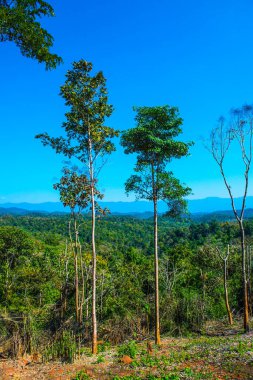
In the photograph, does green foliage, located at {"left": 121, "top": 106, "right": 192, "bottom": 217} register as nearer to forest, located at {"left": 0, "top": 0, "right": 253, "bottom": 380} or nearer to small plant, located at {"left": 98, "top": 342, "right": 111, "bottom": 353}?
forest, located at {"left": 0, "top": 0, "right": 253, "bottom": 380}

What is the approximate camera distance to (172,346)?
1135 cm

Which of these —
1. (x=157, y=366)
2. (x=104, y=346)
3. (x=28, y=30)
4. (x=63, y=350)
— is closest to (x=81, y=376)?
(x=63, y=350)

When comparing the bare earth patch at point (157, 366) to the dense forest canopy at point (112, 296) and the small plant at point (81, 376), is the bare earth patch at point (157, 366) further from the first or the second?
the dense forest canopy at point (112, 296)

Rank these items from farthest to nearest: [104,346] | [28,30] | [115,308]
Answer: [115,308] < [104,346] < [28,30]

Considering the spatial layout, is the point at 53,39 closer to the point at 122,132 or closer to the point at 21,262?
the point at 122,132

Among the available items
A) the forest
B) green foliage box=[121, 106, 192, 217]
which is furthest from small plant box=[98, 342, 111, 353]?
green foliage box=[121, 106, 192, 217]

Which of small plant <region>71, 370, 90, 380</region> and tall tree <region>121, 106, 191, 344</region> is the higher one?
tall tree <region>121, 106, 191, 344</region>

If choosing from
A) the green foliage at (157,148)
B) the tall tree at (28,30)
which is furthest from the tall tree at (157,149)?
the tall tree at (28,30)

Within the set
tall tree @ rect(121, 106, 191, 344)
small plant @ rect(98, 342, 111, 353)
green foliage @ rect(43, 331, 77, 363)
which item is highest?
tall tree @ rect(121, 106, 191, 344)

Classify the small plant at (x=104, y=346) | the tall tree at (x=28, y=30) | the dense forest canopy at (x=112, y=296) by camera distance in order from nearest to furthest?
the tall tree at (x=28, y=30)
the small plant at (x=104, y=346)
the dense forest canopy at (x=112, y=296)

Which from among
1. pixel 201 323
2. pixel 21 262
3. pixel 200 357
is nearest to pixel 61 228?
pixel 21 262

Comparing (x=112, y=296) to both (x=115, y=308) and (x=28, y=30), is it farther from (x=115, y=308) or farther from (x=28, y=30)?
(x=28, y=30)

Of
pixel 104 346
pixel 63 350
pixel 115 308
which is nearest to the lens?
pixel 63 350

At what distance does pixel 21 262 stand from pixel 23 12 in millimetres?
25107
